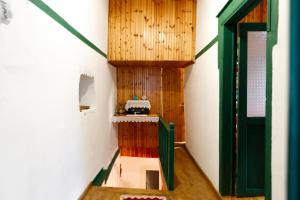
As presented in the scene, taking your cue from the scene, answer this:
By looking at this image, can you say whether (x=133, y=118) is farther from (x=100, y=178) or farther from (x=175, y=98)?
(x=100, y=178)

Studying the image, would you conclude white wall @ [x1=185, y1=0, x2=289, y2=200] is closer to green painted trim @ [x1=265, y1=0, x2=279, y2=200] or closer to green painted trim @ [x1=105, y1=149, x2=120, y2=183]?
green painted trim @ [x1=265, y1=0, x2=279, y2=200]

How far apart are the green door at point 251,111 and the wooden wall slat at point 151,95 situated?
2.78 metres

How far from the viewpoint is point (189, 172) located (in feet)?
11.1

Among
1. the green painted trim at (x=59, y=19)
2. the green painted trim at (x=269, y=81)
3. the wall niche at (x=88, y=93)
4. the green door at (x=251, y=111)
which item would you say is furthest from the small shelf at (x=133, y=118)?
the green painted trim at (x=269, y=81)

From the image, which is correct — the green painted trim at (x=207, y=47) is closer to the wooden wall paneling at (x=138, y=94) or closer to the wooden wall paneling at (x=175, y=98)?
the wooden wall paneling at (x=175, y=98)

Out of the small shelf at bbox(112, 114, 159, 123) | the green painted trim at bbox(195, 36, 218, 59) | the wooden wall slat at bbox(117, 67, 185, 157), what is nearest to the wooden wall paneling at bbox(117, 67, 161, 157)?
the wooden wall slat at bbox(117, 67, 185, 157)

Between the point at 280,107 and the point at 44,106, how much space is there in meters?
1.83

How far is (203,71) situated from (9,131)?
2792mm

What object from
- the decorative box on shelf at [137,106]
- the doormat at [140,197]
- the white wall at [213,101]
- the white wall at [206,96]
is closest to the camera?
the white wall at [213,101]

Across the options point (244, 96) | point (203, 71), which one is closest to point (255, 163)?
point (244, 96)

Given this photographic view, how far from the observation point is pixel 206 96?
3170 mm

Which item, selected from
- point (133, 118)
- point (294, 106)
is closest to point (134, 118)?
point (133, 118)

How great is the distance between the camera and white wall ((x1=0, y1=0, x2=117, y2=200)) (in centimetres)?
132

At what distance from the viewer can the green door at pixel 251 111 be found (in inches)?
98.1
